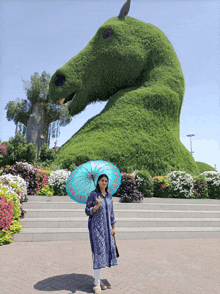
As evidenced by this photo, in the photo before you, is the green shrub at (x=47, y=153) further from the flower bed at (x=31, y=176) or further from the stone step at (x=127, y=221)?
the stone step at (x=127, y=221)

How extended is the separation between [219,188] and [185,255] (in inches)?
306

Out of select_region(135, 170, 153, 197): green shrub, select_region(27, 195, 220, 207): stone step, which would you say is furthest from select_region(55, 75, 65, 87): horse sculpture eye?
select_region(27, 195, 220, 207): stone step

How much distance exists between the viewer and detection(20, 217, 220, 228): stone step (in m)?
6.62

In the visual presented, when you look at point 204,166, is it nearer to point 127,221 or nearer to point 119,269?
point 127,221

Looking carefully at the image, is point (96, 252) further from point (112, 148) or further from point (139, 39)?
point (139, 39)

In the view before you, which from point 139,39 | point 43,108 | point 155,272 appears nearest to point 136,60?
point 139,39

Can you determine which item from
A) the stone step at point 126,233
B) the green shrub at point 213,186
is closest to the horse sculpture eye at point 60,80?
the green shrub at point 213,186

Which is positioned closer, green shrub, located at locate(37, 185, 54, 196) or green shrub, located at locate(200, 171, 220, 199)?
green shrub, located at locate(37, 185, 54, 196)

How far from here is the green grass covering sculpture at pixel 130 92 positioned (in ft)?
44.1

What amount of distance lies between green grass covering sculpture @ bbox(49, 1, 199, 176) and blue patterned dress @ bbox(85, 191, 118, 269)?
31.0 ft

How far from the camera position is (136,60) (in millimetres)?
14953

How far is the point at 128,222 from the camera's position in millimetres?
7164

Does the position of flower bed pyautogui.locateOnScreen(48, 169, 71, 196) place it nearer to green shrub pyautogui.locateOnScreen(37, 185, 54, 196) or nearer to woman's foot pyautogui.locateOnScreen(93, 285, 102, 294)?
green shrub pyautogui.locateOnScreen(37, 185, 54, 196)

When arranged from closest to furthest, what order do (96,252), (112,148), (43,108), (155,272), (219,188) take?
(96,252), (155,272), (219,188), (112,148), (43,108)
